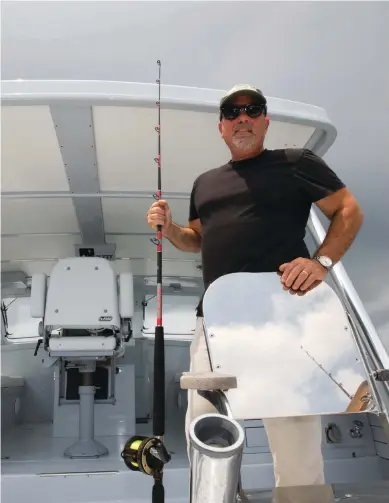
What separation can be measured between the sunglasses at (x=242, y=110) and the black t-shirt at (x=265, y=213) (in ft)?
0.50

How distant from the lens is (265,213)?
1675 millimetres

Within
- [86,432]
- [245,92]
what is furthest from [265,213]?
[86,432]

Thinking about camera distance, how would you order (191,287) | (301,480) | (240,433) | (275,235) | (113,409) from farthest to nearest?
1. (191,287)
2. (113,409)
3. (275,235)
4. (301,480)
5. (240,433)

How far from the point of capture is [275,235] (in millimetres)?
1658

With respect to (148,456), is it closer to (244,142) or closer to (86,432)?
(244,142)

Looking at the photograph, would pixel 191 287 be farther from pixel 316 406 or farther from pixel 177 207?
pixel 316 406

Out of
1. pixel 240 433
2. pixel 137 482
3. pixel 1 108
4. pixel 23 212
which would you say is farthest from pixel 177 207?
pixel 240 433

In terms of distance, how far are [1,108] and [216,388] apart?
80.8 inches

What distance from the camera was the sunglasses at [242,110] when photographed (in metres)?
1.76

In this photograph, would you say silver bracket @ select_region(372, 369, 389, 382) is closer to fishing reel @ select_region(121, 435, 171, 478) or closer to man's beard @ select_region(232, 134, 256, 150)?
fishing reel @ select_region(121, 435, 171, 478)

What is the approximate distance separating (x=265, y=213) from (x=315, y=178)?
0.21m

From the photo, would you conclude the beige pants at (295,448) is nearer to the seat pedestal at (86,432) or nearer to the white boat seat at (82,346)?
the white boat seat at (82,346)

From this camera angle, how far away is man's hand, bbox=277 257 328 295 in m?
1.42

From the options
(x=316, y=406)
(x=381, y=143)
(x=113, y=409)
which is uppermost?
(x=381, y=143)
